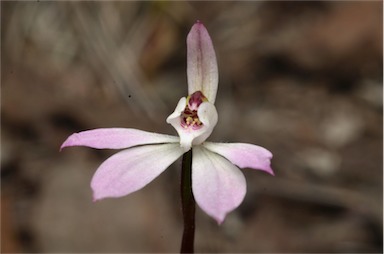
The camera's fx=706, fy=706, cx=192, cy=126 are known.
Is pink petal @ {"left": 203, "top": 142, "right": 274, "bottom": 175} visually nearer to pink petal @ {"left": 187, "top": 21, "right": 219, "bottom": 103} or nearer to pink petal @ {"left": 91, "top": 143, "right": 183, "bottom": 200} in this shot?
pink petal @ {"left": 91, "top": 143, "right": 183, "bottom": 200}

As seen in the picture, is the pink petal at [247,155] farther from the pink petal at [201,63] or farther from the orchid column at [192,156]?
the pink petal at [201,63]

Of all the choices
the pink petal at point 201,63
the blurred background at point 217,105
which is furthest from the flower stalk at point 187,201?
the blurred background at point 217,105

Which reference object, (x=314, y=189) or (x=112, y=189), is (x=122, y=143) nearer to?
(x=112, y=189)

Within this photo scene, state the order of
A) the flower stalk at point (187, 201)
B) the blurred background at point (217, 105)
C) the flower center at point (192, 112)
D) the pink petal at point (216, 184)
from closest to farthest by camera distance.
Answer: the pink petal at point (216, 184) → the flower stalk at point (187, 201) → the flower center at point (192, 112) → the blurred background at point (217, 105)

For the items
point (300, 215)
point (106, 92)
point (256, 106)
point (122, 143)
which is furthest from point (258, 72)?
point (122, 143)

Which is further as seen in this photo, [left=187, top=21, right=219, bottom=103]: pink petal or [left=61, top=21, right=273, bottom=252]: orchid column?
[left=187, top=21, right=219, bottom=103]: pink petal

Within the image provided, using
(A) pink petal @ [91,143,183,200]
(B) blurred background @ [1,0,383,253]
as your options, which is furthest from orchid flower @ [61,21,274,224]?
(B) blurred background @ [1,0,383,253]
